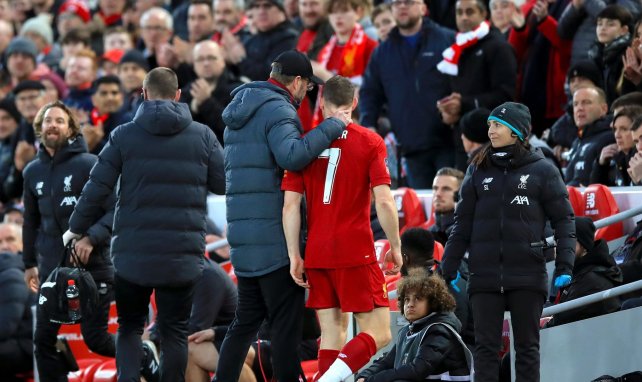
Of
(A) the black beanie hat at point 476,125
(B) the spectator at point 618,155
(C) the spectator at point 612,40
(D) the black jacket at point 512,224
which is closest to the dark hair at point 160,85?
(D) the black jacket at point 512,224

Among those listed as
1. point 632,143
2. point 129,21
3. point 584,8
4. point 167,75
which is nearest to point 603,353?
point 632,143

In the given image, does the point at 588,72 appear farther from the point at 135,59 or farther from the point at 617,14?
the point at 135,59

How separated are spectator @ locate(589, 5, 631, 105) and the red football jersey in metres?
4.12

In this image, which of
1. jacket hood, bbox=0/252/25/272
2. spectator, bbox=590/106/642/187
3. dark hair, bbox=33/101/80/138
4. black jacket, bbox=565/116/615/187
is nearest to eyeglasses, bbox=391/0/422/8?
black jacket, bbox=565/116/615/187

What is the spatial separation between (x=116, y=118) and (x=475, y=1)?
163 inches

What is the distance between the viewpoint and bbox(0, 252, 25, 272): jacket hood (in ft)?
39.8

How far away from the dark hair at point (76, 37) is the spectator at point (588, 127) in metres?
8.18

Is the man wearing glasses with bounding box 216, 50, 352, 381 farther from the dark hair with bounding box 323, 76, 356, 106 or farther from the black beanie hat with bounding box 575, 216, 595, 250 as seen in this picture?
the black beanie hat with bounding box 575, 216, 595, 250

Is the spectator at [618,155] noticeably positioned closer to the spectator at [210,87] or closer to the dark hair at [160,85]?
the dark hair at [160,85]

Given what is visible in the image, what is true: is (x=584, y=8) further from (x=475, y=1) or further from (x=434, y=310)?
(x=434, y=310)

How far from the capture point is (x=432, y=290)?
8.70 m

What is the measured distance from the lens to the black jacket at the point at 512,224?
8383 millimetres

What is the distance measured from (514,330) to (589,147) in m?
3.22

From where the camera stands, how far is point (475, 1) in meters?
12.6
